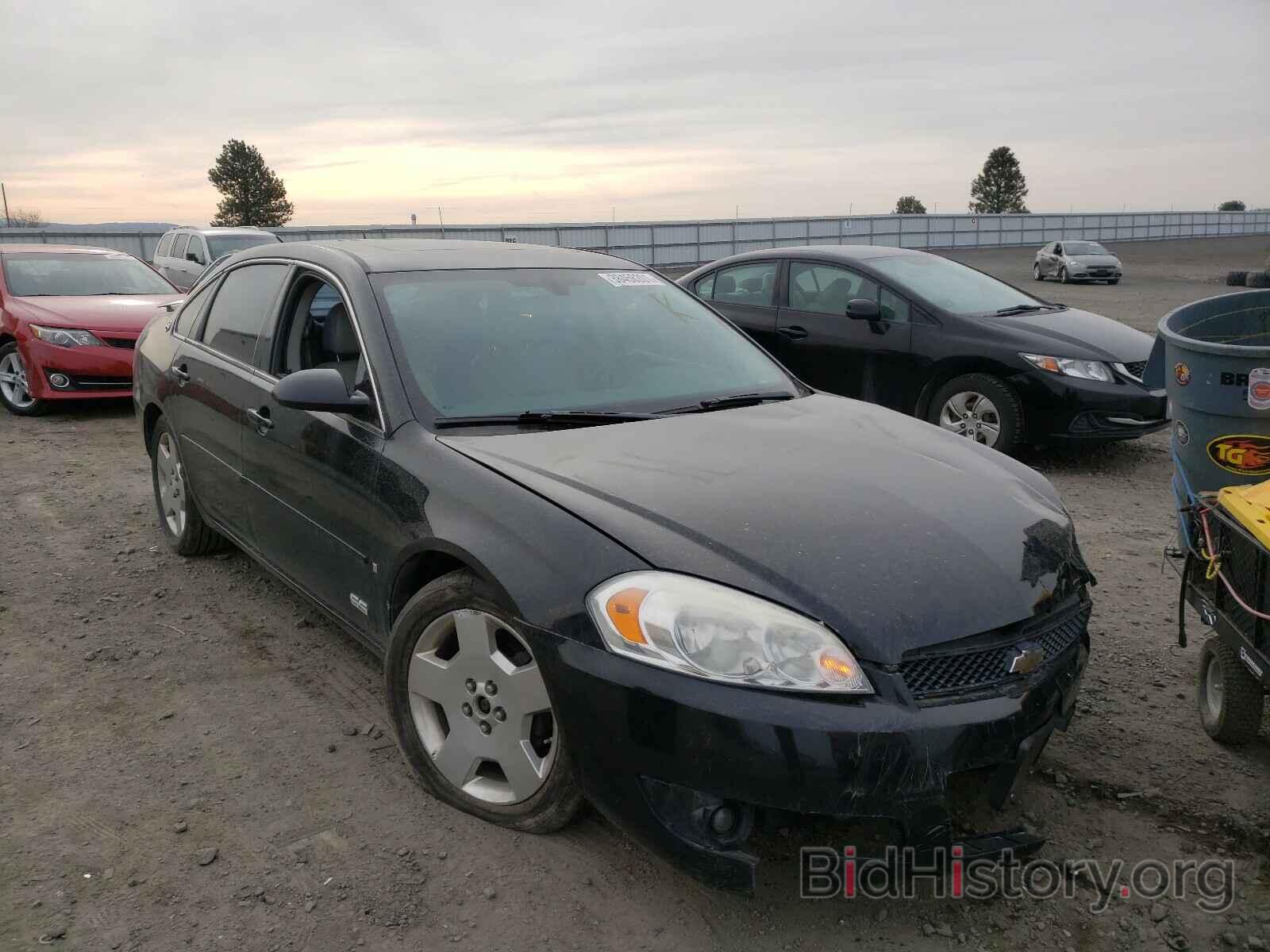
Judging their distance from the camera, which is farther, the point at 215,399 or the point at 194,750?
the point at 215,399

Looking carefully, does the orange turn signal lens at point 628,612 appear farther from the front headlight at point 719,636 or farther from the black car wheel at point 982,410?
the black car wheel at point 982,410

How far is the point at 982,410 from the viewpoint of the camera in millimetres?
7176

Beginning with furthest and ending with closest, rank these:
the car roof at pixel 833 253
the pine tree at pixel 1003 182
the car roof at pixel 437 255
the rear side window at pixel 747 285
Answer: the pine tree at pixel 1003 182
the rear side window at pixel 747 285
the car roof at pixel 833 253
the car roof at pixel 437 255

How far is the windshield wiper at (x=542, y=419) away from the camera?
315cm

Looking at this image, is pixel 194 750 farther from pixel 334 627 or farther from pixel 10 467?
pixel 10 467

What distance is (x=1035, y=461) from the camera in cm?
733

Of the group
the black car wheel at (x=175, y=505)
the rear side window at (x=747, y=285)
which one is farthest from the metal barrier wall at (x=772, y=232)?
the black car wheel at (x=175, y=505)

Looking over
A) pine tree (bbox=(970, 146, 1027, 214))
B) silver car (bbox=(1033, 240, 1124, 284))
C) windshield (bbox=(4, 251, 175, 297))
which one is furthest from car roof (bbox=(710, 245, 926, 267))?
pine tree (bbox=(970, 146, 1027, 214))

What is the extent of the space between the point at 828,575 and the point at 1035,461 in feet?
18.0

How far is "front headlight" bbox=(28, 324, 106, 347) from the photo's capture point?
351 inches

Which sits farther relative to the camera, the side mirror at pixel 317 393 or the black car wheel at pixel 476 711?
the side mirror at pixel 317 393

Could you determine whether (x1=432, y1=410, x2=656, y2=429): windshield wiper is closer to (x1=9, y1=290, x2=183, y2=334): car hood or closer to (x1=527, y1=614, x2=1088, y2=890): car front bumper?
(x1=527, y1=614, x2=1088, y2=890): car front bumper

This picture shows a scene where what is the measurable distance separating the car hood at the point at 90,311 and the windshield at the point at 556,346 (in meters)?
6.51

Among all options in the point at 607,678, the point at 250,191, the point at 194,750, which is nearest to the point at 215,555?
the point at 194,750
